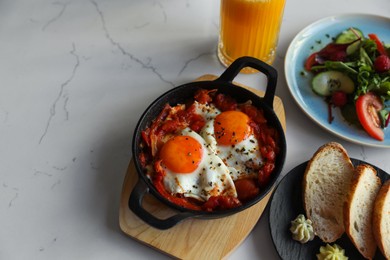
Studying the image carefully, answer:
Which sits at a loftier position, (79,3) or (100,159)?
(79,3)

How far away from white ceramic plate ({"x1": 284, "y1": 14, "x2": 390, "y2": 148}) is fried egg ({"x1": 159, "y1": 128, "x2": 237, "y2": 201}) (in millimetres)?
592

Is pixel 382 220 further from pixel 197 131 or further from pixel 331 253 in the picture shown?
pixel 197 131

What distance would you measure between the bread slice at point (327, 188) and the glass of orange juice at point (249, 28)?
0.64 meters

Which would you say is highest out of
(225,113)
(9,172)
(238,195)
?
(225,113)

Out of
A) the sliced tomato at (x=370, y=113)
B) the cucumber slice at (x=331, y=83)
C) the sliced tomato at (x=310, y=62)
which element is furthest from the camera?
the sliced tomato at (x=310, y=62)

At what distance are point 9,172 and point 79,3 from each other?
3.85ft

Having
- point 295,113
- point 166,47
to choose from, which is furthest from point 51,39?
point 295,113

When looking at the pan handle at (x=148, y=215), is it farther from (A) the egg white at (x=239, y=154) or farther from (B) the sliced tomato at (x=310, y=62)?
(B) the sliced tomato at (x=310, y=62)

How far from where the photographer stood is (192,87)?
194cm

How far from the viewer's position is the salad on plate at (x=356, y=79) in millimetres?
2051

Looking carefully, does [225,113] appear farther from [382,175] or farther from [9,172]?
[9,172]

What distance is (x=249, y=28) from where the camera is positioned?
2115mm

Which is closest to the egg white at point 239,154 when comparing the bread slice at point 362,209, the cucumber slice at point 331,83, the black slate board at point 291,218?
the black slate board at point 291,218

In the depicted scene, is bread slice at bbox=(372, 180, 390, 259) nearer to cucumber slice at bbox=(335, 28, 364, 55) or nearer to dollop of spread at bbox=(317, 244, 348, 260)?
dollop of spread at bbox=(317, 244, 348, 260)
